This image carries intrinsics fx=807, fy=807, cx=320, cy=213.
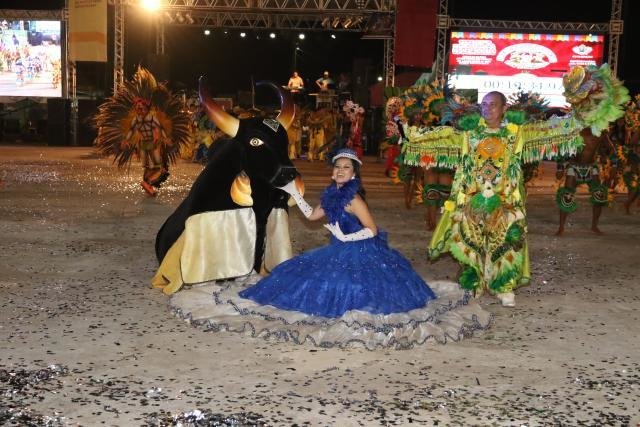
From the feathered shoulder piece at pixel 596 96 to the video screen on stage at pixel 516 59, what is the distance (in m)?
19.3

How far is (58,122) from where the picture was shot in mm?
29156

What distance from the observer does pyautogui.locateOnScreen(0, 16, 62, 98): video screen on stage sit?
26.8 m

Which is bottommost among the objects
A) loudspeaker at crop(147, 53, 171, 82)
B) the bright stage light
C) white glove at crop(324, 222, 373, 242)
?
white glove at crop(324, 222, 373, 242)

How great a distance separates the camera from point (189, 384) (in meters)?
4.48

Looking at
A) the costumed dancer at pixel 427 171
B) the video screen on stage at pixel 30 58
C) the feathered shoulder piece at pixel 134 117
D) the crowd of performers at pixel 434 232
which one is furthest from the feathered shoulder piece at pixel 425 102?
the video screen on stage at pixel 30 58

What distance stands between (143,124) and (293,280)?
698cm

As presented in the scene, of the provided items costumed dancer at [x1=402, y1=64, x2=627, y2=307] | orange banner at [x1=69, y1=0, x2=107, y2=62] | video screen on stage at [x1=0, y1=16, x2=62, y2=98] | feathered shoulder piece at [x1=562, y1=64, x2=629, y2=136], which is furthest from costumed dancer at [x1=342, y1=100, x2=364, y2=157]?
feathered shoulder piece at [x1=562, y1=64, x2=629, y2=136]

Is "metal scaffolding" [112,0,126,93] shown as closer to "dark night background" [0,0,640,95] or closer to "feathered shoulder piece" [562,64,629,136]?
"dark night background" [0,0,640,95]

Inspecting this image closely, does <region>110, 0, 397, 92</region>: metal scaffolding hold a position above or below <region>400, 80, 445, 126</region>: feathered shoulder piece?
above

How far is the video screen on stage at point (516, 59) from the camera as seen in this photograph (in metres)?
25.4

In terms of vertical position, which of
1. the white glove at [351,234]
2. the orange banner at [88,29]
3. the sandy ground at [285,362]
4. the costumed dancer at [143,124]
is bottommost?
the sandy ground at [285,362]

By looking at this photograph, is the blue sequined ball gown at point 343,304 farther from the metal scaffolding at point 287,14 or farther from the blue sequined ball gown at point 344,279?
the metal scaffolding at point 287,14

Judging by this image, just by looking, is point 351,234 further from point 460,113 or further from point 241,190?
point 460,113

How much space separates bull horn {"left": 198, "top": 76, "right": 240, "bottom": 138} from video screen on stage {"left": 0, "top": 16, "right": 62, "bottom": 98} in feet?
73.5
